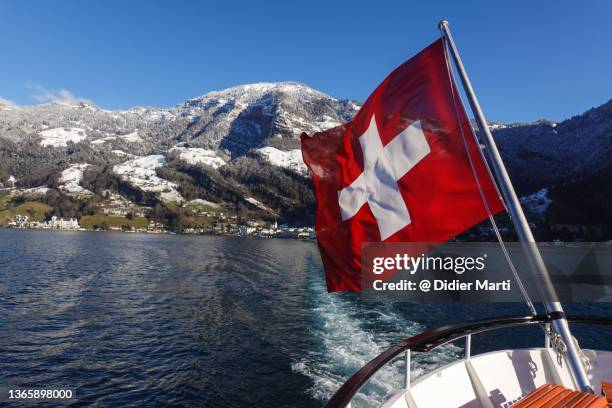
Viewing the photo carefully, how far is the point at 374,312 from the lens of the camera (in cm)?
4069

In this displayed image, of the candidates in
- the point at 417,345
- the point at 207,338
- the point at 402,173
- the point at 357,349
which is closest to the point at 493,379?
the point at 417,345

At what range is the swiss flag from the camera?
24.6ft

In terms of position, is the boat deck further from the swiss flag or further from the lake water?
the lake water

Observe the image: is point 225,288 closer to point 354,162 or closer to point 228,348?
point 228,348

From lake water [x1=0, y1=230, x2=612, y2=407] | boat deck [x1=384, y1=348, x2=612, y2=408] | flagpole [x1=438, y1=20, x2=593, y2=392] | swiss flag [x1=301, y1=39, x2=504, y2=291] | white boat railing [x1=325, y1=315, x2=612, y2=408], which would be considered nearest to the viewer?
white boat railing [x1=325, y1=315, x2=612, y2=408]

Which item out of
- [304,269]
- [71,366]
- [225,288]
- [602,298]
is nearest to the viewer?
[71,366]

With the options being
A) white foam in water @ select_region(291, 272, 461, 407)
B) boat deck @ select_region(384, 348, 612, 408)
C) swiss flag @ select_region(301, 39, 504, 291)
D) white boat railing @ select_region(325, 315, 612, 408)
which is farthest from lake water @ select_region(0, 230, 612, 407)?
swiss flag @ select_region(301, 39, 504, 291)

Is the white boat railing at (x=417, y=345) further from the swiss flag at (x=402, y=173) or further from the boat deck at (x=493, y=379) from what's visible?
the swiss flag at (x=402, y=173)

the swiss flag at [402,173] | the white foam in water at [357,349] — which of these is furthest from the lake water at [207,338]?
the swiss flag at [402,173]

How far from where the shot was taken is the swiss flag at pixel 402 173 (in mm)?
7484

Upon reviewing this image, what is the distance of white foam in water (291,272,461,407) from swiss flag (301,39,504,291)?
1112 centimetres

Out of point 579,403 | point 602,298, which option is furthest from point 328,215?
point 602,298

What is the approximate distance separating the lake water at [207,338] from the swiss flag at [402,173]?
49.0ft

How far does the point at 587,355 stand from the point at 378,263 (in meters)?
4.85
